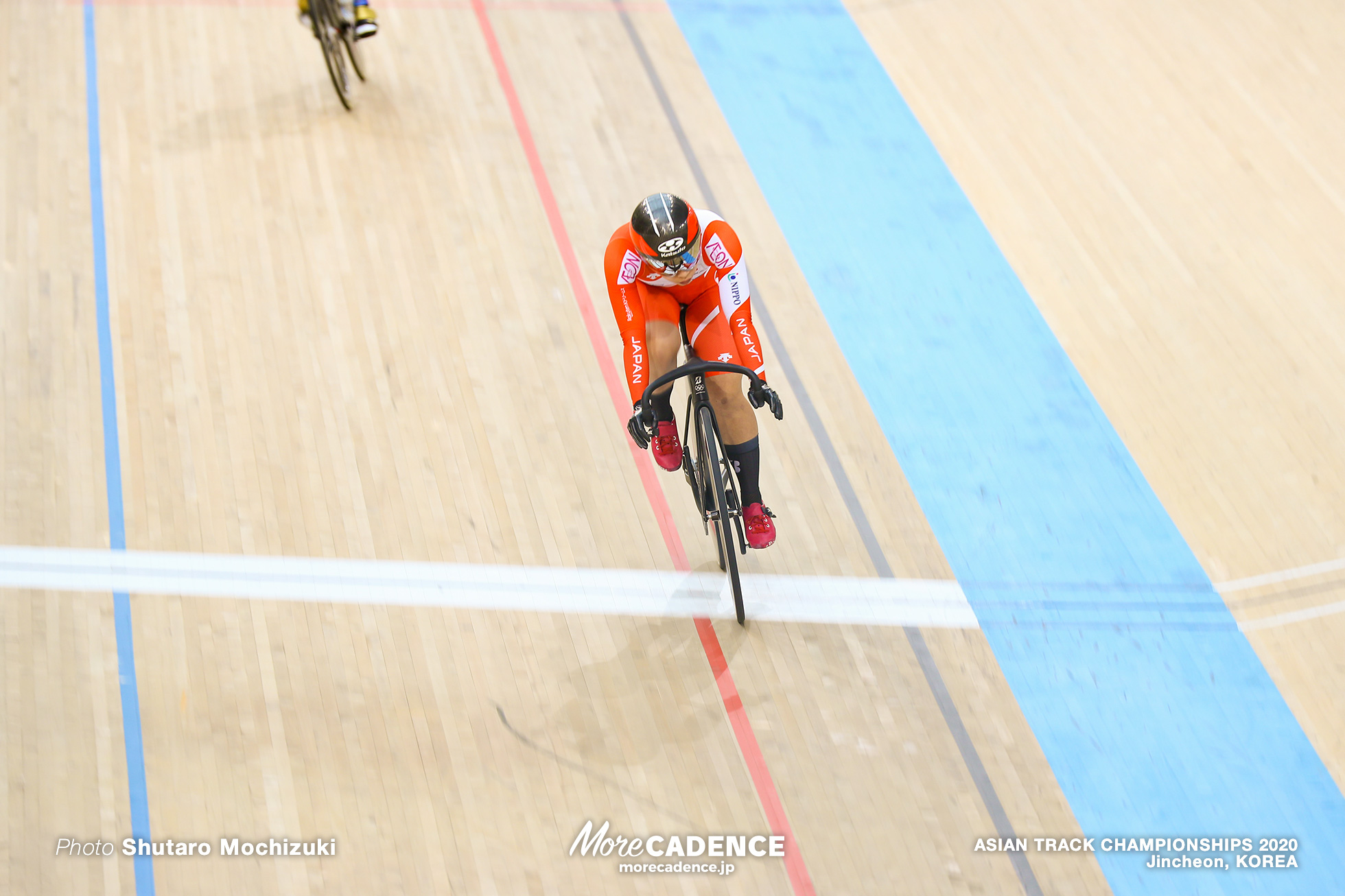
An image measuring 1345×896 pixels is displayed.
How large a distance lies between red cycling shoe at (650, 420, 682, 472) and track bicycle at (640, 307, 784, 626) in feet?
0.11

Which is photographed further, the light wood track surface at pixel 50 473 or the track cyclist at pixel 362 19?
the track cyclist at pixel 362 19

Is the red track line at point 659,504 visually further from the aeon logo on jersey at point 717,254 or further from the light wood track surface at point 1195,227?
the light wood track surface at point 1195,227

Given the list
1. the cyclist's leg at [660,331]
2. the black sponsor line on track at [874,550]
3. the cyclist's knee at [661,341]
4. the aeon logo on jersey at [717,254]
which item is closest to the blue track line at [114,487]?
the cyclist's leg at [660,331]

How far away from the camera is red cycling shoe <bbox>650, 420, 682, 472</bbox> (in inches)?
133

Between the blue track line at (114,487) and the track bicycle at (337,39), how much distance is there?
49.7 inches

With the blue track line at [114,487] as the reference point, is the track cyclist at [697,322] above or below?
above

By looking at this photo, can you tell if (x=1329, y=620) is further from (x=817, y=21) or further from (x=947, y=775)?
(x=817, y=21)

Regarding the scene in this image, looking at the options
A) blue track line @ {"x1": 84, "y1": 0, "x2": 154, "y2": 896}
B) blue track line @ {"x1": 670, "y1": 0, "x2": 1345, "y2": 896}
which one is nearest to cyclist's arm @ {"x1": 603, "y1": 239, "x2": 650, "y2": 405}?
blue track line @ {"x1": 670, "y1": 0, "x2": 1345, "y2": 896}

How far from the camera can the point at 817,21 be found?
5848mm

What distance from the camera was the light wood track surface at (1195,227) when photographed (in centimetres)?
380

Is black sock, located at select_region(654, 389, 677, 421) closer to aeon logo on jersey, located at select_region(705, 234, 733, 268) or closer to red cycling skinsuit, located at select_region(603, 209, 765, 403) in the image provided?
red cycling skinsuit, located at select_region(603, 209, 765, 403)

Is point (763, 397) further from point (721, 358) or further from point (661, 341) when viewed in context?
point (661, 341)

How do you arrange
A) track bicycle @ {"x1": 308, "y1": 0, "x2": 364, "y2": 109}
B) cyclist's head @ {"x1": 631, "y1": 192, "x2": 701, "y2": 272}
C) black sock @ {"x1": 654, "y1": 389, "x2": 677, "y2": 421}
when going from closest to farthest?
1. cyclist's head @ {"x1": 631, "y1": 192, "x2": 701, "y2": 272}
2. black sock @ {"x1": 654, "y1": 389, "x2": 677, "y2": 421}
3. track bicycle @ {"x1": 308, "y1": 0, "x2": 364, "y2": 109}

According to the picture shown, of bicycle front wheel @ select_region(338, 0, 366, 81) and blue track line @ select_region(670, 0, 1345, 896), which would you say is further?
bicycle front wheel @ select_region(338, 0, 366, 81)
